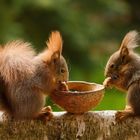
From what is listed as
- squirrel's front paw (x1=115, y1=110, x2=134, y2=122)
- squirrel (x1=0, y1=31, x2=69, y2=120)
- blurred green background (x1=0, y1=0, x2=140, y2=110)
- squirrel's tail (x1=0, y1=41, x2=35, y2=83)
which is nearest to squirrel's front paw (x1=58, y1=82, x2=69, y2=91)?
squirrel (x1=0, y1=31, x2=69, y2=120)

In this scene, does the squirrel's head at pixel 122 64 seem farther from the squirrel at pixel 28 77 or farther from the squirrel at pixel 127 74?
the squirrel at pixel 28 77

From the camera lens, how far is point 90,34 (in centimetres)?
556

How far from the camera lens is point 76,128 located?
2.33 metres

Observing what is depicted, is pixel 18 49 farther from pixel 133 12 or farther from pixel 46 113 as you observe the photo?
pixel 133 12

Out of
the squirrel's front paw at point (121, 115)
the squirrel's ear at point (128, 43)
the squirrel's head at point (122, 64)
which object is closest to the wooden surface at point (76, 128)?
the squirrel's front paw at point (121, 115)

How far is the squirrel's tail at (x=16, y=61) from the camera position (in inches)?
88.6

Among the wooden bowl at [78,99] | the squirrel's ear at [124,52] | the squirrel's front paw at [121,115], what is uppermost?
the squirrel's ear at [124,52]

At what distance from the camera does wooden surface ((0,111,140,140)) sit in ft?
7.57

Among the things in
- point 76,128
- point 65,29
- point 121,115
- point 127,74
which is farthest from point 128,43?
point 65,29

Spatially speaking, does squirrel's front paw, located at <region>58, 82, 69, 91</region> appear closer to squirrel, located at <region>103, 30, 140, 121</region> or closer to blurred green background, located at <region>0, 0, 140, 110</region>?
squirrel, located at <region>103, 30, 140, 121</region>

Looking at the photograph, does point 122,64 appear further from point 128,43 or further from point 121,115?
point 121,115

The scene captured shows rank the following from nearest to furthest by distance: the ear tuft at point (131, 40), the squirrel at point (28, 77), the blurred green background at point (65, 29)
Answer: the squirrel at point (28, 77) < the ear tuft at point (131, 40) < the blurred green background at point (65, 29)

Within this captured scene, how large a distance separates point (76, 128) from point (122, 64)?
311mm

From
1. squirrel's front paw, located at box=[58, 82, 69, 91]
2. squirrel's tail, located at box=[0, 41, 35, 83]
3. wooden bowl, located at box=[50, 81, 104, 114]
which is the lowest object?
wooden bowl, located at box=[50, 81, 104, 114]
